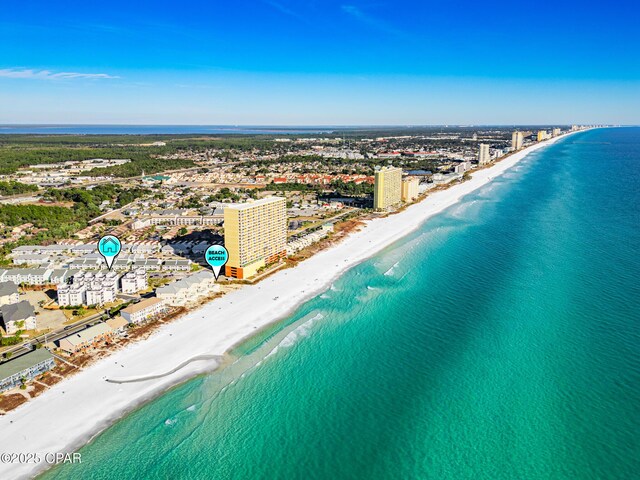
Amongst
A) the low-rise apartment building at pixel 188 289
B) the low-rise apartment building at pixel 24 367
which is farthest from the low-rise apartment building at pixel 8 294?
the low-rise apartment building at pixel 188 289

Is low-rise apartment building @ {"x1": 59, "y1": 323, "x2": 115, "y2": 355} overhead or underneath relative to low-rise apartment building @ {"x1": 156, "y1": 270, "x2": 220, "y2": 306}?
underneath

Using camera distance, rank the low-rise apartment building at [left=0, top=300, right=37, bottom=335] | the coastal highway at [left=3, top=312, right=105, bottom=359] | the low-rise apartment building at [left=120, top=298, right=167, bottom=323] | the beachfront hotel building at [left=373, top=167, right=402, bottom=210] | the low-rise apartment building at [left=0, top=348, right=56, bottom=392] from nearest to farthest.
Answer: the low-rise apartment building at [left=0, top=348, right=56, bottom=392] → the coastal highway at [left=3, top=312, right=105, bottom=359] → the low-rise apartment building at [left=0, top=300, right=37, bottom=335] → the low-rise apartment building at [left=120, top=298, right=167, bottom=323] → the beachfront hotel building at [left=373, top=167, right=402, bottom=210]

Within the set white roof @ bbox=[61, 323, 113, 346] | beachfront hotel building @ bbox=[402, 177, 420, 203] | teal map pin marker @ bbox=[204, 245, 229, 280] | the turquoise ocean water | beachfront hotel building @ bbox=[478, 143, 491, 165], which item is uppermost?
beachfront hotel building @ bbox=[478, 143, 491, 165]

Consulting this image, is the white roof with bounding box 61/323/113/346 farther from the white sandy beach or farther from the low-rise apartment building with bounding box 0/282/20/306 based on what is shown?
the low-rise apartment building with bounding box 0/282/20/306

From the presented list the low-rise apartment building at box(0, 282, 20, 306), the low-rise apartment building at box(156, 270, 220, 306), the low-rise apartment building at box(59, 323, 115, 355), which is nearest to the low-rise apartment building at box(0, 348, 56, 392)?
the low-rise apartment building at box(59, 323, 115, 355)

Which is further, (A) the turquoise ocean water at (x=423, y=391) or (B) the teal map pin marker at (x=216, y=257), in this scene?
(B) the teal map pin marker at (x=216, y=257)

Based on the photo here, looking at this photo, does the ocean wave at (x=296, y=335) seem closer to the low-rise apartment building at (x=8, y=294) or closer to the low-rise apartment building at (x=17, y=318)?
the low-rise apartment building at (x=17, y=318)

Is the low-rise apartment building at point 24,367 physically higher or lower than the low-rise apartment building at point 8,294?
lower
